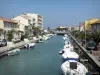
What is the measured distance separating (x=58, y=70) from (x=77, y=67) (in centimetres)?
622

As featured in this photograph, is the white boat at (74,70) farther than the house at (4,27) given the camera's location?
No

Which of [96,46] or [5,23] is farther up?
[5,23]

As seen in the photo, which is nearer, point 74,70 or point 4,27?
point 74,70

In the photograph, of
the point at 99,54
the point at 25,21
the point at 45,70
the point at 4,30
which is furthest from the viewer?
the point at 25,21

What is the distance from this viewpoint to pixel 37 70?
118 ft

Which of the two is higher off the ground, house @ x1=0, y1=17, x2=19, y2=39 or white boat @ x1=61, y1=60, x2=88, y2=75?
house @ x1=0, y1=17, x2=19, y2=39

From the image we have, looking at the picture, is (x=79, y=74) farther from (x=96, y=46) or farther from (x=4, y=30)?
(x=4, y=30)

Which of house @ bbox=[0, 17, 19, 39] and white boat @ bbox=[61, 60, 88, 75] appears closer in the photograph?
white boat @ bbox=[61, 60, 88, 75]

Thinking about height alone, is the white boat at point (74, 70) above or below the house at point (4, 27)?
below

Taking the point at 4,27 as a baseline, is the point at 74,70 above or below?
below

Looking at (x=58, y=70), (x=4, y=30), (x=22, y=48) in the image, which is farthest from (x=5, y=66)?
(x=4, y=30)

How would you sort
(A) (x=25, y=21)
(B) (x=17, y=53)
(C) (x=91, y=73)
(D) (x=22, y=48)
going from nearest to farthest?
(C) (x=91, y=73) → (B) (x=17, y=53) → (D) (x=22, y=48) → (A) (x=25, y=21)

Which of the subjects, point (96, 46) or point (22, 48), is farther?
point (22, 48)

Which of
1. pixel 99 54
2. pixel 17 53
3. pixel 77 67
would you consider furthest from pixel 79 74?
pixel 17 53
